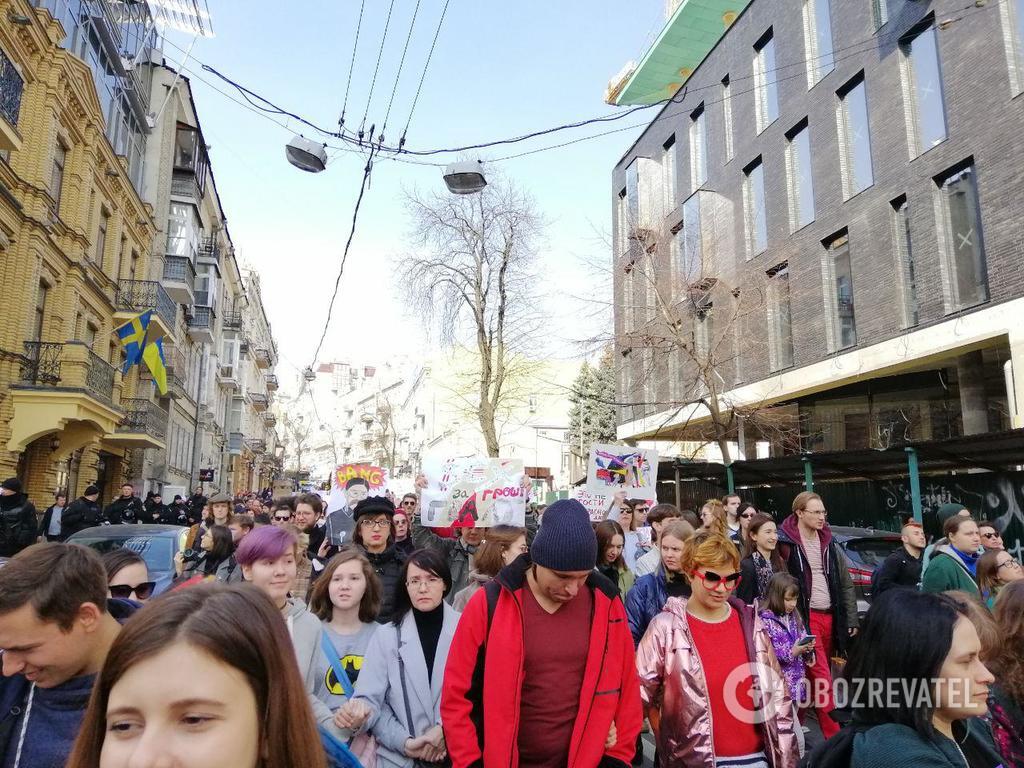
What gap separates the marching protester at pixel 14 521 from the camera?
454 inches

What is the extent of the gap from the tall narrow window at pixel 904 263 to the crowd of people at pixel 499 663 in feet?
48.0

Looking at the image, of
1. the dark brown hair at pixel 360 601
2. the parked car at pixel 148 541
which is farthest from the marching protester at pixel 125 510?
the dark brown hair at pixel 360 601

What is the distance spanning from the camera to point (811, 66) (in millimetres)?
23219

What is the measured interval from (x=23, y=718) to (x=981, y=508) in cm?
1374

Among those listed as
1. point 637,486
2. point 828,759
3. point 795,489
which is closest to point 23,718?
point 828,759

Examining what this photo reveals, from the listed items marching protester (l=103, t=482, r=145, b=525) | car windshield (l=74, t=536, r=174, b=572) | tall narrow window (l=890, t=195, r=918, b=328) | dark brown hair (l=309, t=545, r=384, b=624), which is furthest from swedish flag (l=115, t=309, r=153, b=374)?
tall narrow window (l=890, t=195, r=918, b=328)

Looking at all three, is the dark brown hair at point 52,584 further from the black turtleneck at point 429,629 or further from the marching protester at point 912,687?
the marching protester at point 912,687

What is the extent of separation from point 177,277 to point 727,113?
22.9 m

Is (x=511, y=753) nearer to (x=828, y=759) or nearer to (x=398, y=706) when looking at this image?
(x=398, y=706)

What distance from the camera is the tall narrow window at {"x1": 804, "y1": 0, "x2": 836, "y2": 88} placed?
2250 centimetres

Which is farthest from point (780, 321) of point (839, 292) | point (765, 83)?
point (765, 83)

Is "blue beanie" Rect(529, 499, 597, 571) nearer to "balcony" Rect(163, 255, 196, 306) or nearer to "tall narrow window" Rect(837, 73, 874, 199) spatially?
"tall narrow window" Rect(837, 73, 874, 199)

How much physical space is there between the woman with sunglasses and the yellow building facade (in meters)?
17.7

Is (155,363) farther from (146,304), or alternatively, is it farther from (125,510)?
(146,304)
